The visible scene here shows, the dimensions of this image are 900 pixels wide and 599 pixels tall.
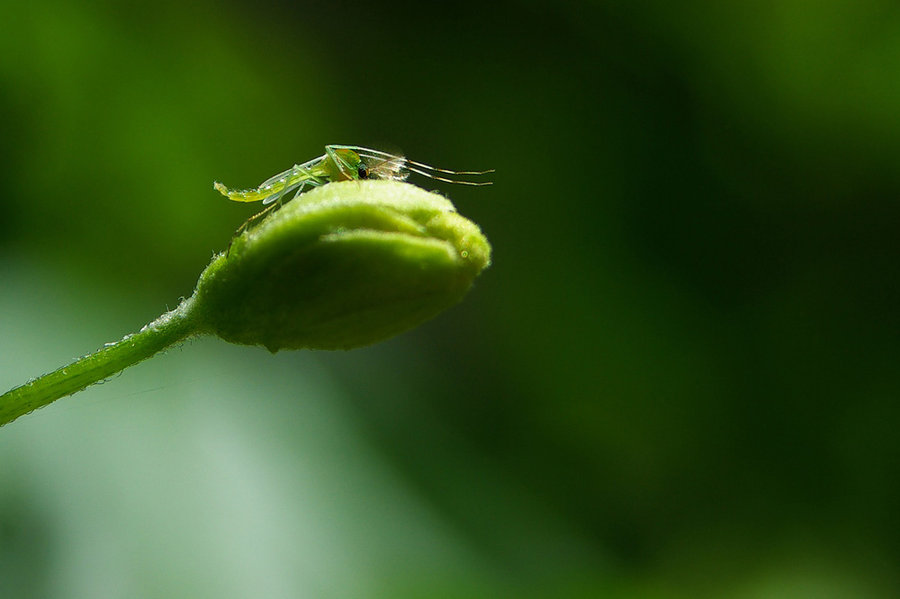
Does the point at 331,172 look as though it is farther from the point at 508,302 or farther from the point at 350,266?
the point at 508,302

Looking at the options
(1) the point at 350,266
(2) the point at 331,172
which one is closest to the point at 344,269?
(1) the point at 350,266

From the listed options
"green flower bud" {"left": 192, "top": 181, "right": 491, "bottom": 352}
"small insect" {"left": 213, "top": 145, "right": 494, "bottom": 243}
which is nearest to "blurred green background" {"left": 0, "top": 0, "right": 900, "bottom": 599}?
"small insect" {"left": 213, "top": 145, "right": 494, "bottom": 243}

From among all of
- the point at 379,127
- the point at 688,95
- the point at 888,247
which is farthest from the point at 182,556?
the point at 888,247

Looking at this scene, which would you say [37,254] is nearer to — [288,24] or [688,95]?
[288,24]

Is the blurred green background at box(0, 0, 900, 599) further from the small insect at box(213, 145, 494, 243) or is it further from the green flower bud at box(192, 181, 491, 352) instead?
the green flower bud at box(192, 181, 491, 352)

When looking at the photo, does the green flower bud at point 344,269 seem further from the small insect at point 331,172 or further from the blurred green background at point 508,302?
the blurred green background at point 508,302

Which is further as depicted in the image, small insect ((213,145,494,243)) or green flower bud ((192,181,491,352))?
small insect ((213,145,494,243))

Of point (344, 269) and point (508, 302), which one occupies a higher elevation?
point (508, 302)
